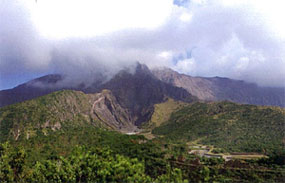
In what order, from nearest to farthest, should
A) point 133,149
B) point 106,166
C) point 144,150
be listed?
point 106,166, point 133,149, point 144,150

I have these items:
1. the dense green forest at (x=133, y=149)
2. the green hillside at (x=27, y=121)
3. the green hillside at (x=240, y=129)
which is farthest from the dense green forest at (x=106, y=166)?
the green hillside at (x=27, y=121)

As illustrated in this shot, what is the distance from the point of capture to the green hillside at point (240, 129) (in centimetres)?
12425

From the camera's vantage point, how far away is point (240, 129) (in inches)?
6033

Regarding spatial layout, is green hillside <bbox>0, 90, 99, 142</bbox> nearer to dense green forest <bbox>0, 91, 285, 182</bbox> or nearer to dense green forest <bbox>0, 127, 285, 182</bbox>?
dense green forest <bbox>0, 91, 285, 182</bbox>

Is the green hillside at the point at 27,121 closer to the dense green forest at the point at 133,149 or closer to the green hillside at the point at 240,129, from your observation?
the dense green forest at the point at 133,149

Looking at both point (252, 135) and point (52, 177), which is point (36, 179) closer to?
point (52, 177)

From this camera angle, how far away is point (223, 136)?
152 metres

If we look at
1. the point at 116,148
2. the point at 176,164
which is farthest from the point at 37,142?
the point at 176,164

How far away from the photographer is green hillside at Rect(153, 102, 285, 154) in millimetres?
124250

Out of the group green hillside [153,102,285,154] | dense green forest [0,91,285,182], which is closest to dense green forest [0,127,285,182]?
dense green forest [0,91,285,182]

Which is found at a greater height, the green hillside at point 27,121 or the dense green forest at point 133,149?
the green hillside at point 27,121

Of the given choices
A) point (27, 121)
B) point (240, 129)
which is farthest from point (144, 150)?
point (27, 121)

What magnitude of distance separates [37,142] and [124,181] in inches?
3214

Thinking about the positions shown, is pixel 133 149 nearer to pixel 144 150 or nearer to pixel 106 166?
pixel 144 150
